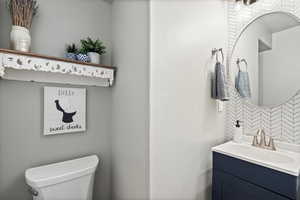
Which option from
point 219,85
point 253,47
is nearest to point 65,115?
point 219,85

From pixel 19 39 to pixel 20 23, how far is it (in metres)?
0.12

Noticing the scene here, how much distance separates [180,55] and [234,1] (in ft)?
3.16

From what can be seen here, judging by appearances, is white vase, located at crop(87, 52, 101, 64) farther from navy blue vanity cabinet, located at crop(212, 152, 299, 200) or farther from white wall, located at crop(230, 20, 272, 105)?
white wall, located at crop(230, 20, 272, 105)

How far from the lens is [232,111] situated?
1624 mm

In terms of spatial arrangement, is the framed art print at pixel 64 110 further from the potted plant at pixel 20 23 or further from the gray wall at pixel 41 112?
the potted plant at pixel 20 23

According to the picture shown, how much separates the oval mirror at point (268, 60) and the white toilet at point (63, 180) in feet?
5.01

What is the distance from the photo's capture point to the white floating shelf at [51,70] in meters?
1.01

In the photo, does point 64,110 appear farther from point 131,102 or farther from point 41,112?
point 131,102

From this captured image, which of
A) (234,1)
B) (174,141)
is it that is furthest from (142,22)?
(234,1)

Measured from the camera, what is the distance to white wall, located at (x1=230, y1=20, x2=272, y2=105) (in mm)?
1426

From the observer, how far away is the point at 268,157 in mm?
1234

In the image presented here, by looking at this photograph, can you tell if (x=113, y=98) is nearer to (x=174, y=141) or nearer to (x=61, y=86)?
(x=61, y=86)

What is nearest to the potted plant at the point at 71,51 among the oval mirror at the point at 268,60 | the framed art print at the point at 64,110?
the framed art print at the point at 64,110

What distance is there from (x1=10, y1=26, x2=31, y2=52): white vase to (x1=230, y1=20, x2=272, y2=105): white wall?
1771 millimetres
